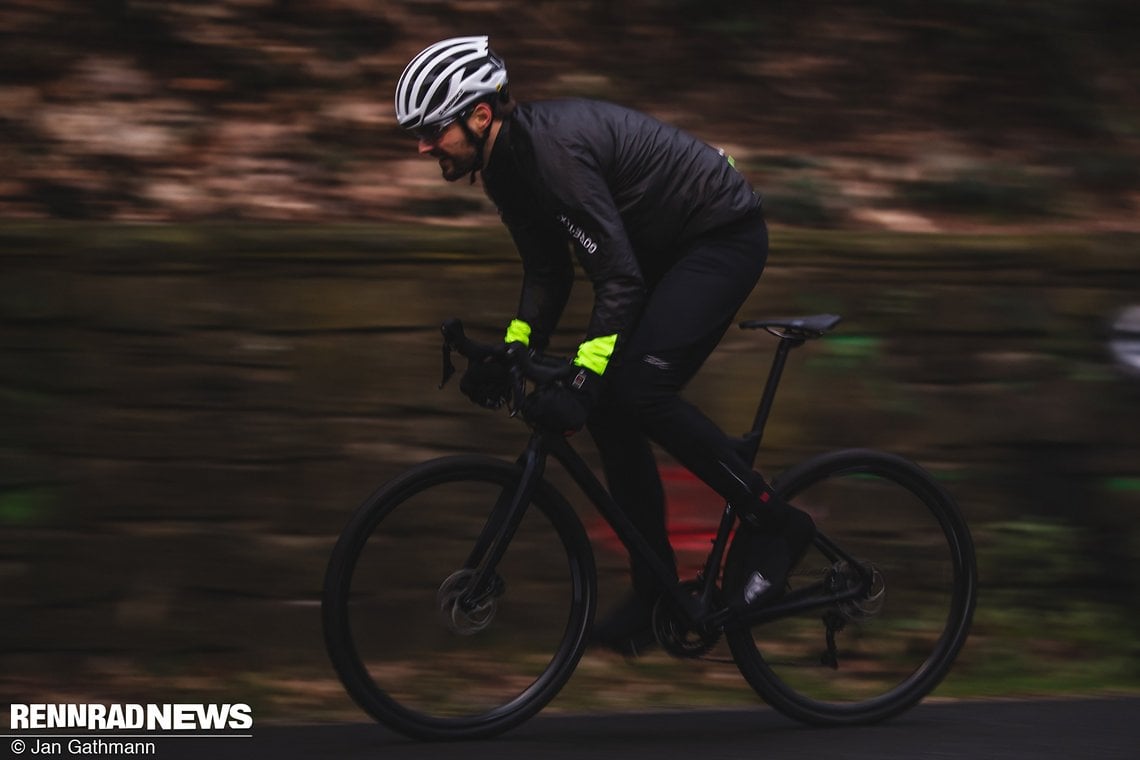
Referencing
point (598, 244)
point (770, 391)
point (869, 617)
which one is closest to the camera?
point (598, 244)

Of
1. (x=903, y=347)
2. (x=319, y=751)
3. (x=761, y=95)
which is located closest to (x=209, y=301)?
(x=319, y=751)

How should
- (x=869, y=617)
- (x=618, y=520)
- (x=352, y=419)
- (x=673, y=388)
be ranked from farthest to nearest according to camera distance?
(x=352, y=419) → (x=869, y=617) → (x=618, y=520) → (x=673, y=388)

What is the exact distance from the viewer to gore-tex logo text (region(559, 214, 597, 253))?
399 cm

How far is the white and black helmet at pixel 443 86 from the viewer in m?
4.02

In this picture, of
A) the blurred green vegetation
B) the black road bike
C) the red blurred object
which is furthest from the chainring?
the red blurred object

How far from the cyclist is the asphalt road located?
306 millimetres

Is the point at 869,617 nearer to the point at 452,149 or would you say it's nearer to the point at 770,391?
the point at 770,391

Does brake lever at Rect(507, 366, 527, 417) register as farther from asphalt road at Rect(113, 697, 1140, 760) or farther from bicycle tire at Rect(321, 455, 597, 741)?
asphalt road at Rect(113, 697, 1140, 760)

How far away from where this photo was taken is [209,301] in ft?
16.9

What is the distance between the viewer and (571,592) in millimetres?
4395

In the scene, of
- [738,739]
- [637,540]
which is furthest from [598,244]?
[738,739]

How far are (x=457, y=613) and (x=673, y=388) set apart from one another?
0.90 m

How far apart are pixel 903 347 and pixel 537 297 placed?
1.72 metres

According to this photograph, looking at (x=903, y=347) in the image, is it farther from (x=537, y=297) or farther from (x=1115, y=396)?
(x=537, y=297)
